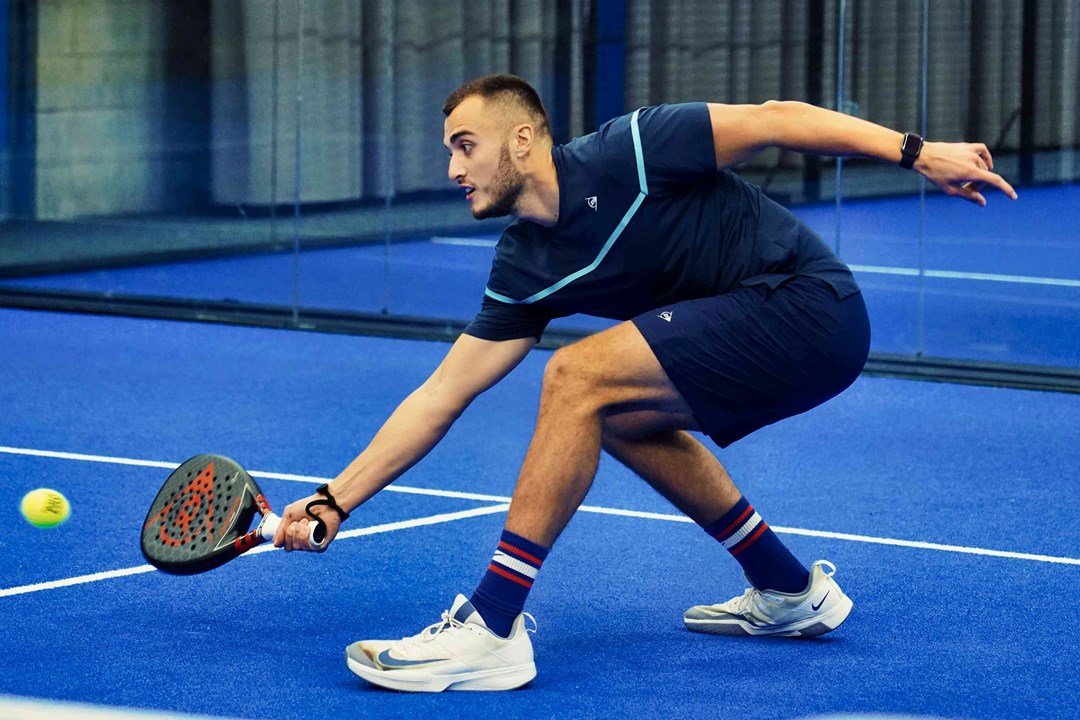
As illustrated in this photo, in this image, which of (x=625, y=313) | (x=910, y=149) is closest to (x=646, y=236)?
(x=625, y=313)

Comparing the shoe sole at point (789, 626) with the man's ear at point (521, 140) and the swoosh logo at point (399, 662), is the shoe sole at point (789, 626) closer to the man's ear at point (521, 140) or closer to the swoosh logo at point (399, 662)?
the swoosh logo at point (399, 662)

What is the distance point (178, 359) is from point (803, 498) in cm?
384

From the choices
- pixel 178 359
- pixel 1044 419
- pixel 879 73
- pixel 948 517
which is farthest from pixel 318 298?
pixel 948 517

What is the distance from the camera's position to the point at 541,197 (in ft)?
13.3

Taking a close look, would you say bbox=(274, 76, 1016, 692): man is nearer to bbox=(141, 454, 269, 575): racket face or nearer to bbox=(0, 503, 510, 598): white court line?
bbox=(141, 454, 269, 575): racket face

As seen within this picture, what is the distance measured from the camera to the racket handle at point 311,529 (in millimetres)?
4035

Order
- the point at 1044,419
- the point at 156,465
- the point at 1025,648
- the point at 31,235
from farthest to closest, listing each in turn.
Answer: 1. the point at 31,235
2. the point at 1044,419
3. the point at 156,465
4. the point at 1025,648

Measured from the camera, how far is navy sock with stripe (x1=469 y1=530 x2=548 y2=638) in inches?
153

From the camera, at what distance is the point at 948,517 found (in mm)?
5754

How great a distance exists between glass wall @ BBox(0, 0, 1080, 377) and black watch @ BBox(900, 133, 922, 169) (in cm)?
460

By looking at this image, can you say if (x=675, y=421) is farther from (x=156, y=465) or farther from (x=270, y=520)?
(x=156, y=465)

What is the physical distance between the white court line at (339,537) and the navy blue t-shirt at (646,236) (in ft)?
4.18

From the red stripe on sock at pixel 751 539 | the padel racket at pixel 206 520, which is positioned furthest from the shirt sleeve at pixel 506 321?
the red stripe on sock at pixel 751 539

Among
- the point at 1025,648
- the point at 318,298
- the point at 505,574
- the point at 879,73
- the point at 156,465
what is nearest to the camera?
the point at 505,574
